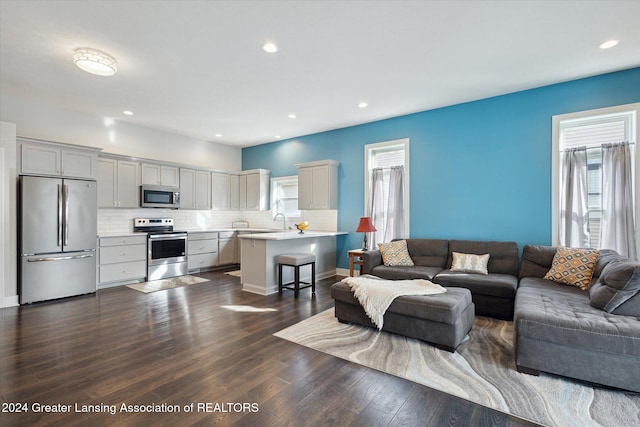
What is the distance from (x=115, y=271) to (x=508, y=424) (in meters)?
5.85

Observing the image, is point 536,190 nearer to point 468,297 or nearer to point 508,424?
point 468,297

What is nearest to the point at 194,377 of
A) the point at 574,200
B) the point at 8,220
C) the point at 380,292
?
the point at 380,292

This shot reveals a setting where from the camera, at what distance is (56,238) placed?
448cm

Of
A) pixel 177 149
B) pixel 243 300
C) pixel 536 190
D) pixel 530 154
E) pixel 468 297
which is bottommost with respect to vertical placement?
pixel 243 300

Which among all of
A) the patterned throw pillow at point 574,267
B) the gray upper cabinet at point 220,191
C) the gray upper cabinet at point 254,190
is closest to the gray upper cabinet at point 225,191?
the gray upper cabinet at point 220,191

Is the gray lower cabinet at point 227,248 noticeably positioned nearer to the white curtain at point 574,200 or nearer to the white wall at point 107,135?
the white wall at point 107,135

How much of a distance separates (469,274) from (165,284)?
16.4 feet

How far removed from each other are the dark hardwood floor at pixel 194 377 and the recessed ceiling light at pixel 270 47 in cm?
304

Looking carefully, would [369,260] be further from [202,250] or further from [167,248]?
[167,248]

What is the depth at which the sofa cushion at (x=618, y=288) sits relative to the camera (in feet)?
7.92

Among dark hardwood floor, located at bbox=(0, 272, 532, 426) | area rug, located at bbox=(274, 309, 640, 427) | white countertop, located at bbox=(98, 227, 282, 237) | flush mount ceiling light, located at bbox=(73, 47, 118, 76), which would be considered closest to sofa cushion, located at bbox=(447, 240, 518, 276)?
area rug, located at bbox=(274, 309, 640, 427)

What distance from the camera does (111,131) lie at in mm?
Answer: 5828

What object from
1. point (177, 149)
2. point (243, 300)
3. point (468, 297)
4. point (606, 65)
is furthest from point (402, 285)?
point (177, 149)

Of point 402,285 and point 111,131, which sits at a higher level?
point 111,131
